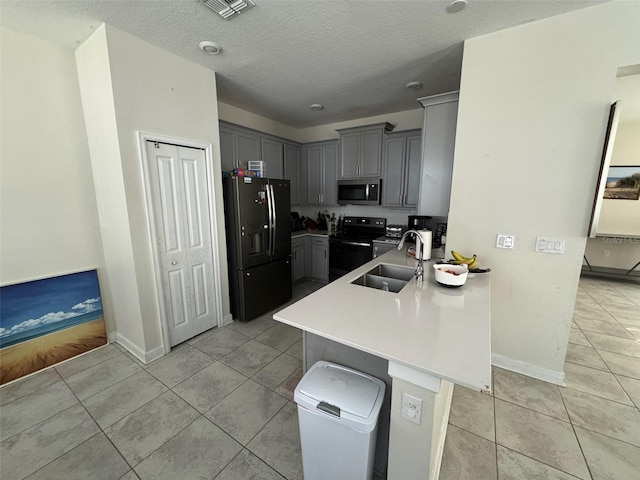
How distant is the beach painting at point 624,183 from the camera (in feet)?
13.9

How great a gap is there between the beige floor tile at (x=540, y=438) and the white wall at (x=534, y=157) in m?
0.54

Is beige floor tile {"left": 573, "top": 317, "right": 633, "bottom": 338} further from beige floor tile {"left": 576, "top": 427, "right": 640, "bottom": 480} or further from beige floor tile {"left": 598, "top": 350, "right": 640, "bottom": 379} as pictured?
beige floor tile {"left": 576, "top": 427, "right": 640, "bottom": 480}

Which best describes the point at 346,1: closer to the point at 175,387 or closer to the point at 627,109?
the point at 175,387

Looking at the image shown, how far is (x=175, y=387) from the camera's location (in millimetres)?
2055

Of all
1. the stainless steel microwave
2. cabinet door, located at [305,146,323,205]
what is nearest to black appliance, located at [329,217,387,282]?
the stainless steel microwave

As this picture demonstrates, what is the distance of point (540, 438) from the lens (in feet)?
5.31

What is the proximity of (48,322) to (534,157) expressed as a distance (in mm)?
4365

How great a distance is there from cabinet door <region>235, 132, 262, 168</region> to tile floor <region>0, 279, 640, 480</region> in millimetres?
2488

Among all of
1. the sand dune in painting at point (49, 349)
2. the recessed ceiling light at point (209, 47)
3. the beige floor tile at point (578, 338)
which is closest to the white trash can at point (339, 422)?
the sand dune in painting at point (49, 349)

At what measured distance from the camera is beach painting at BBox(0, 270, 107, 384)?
2092 millimetres

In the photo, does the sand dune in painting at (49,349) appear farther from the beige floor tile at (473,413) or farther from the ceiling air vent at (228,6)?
the beige floor tile at (473,413)

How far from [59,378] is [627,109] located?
7.95m

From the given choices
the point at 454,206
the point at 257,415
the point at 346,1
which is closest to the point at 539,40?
the point at 454,206

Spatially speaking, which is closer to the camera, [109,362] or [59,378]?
[59,378]
